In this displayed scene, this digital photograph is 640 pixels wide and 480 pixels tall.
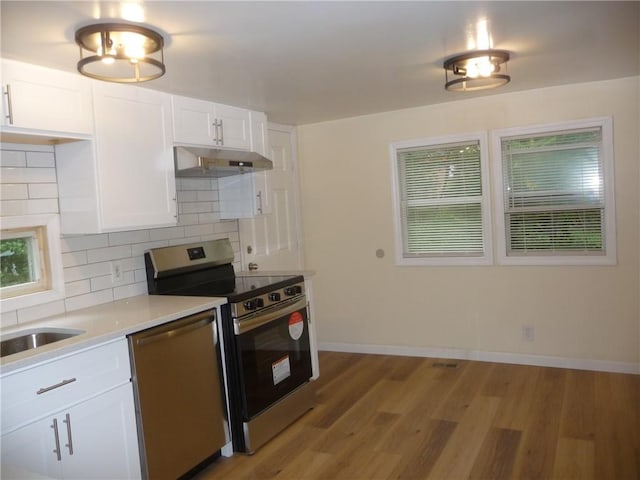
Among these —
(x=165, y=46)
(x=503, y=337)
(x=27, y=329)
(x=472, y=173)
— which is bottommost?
(x=503, y=337)

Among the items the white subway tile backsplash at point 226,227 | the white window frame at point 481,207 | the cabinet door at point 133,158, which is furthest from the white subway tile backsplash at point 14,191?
the white window frame at point 481,207

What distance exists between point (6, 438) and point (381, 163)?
3.55 meters

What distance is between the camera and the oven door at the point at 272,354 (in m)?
A: 3.05

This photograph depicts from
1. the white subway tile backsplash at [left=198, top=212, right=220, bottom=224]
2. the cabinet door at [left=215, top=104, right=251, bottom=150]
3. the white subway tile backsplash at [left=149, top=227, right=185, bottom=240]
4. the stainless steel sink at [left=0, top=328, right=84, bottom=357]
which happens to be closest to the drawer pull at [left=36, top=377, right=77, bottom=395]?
the stainless steel sink at [left=0, top=328, right=84, bottom=357]

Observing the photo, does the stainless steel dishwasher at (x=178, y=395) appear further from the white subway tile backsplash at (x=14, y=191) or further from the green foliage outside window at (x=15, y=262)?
the white subway tile backsplash at (x=14, y=191)

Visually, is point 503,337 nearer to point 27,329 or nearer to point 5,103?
point 27,329

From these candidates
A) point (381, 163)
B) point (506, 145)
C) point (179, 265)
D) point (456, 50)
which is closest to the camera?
point (456, 50)

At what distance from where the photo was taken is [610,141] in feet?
12.9

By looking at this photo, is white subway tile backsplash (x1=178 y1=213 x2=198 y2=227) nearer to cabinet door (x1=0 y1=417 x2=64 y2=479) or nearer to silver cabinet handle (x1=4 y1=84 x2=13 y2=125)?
silver cabinet handle (x1=4 y1=84 x2=13 y2=125)

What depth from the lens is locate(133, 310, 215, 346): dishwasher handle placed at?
99.0 inches

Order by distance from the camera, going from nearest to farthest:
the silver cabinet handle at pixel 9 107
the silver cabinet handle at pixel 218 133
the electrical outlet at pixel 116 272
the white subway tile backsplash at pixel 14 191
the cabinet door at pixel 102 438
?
the cabinet door at pixel 102 438, the silver cabinet handle at pixel 9 107, the white subway tile backsplash at pixel 14 191, the electrical outlet at pixel 116 272, the silver cabinet handle at pixel 218 133

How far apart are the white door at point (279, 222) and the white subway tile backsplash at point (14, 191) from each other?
1.82 metres

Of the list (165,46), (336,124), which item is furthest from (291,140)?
(165,46)

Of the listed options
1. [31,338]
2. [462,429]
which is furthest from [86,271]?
[462,429]
